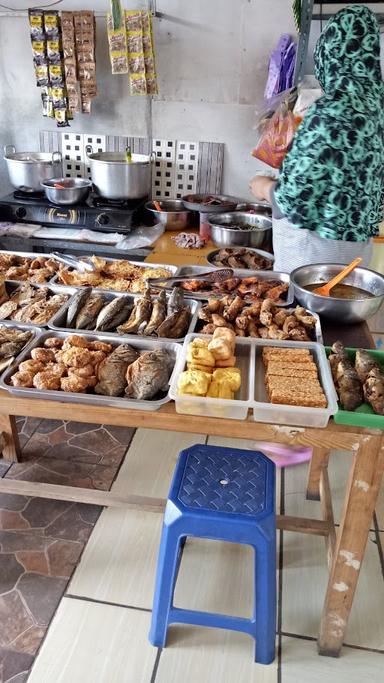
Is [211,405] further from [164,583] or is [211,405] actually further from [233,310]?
[164,583]

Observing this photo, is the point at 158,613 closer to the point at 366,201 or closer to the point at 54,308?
the point at 54,308

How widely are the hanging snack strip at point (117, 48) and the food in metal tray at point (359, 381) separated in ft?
9.78

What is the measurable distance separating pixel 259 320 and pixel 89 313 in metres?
0.66

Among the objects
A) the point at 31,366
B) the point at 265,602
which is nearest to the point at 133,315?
the point at 31,366

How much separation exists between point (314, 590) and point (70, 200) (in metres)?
2.95

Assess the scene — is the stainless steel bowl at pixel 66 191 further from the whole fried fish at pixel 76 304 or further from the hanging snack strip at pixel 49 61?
the whole fried fish at pixel 76 304

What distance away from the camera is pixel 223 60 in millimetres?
3779

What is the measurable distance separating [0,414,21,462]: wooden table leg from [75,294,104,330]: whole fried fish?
100 cm

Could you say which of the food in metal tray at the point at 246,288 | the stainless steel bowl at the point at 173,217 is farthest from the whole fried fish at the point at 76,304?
the stainless steel bowl at the point at 173,217

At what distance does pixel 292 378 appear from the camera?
156cm

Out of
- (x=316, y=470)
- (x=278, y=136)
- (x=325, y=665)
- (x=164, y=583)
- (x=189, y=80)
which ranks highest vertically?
(x=189, y=80)

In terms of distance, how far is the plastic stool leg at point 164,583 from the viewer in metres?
1.74

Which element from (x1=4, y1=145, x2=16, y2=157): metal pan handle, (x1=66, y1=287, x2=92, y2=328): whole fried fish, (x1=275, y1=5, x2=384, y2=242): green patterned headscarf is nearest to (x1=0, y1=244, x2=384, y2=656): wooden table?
(x1=66, y1=287, x2=92, y2=328): whole fried fish

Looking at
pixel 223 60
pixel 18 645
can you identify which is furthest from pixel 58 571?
pixel 223 60
